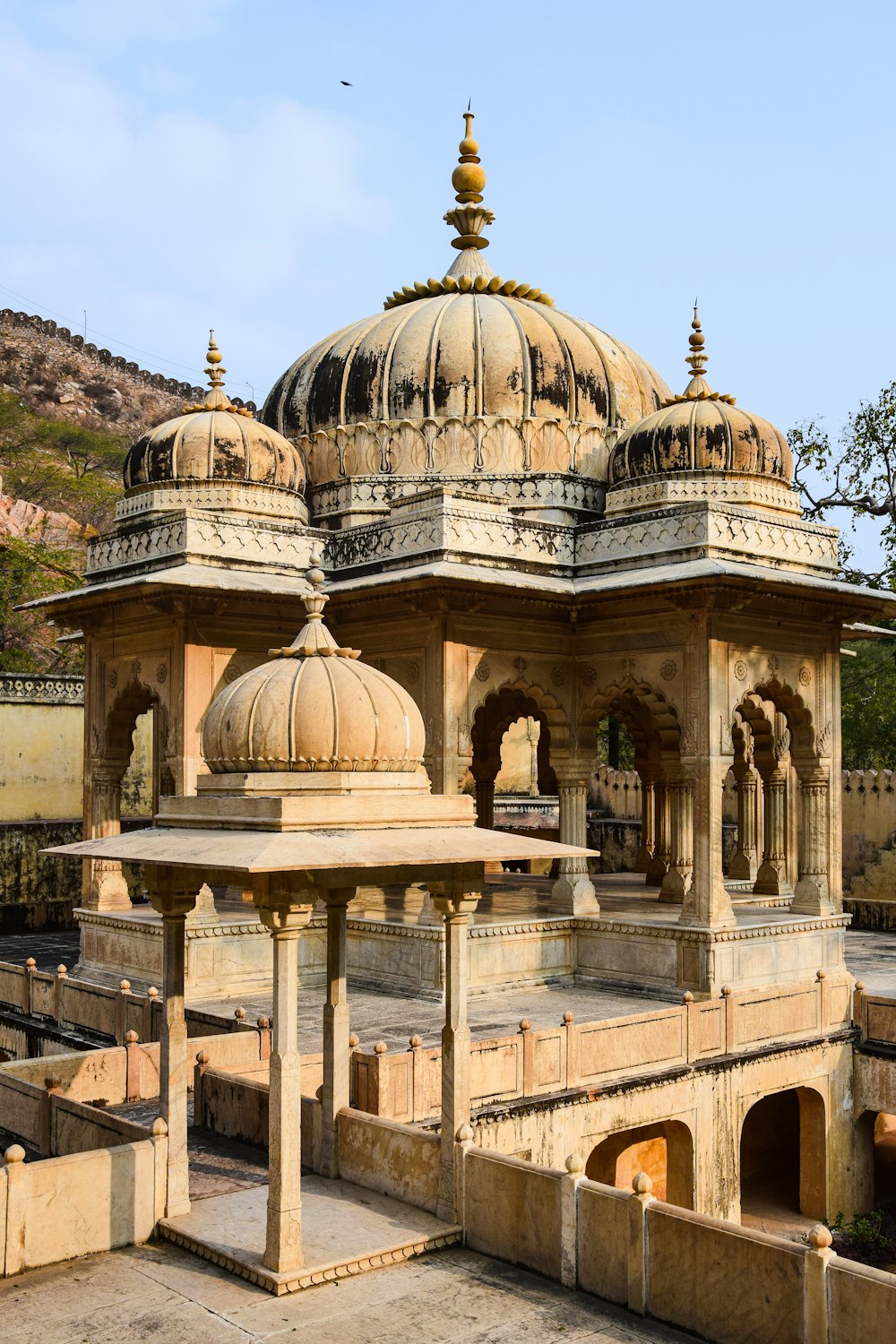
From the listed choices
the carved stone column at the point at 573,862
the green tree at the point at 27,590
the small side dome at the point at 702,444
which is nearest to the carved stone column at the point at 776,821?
the carved stone column at the point at 573,862

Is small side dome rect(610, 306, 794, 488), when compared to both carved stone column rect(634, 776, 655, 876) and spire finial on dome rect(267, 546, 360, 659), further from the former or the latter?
spire finial on dome rect(267, 546, 360, 659)

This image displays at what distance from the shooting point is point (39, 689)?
25.1 meters

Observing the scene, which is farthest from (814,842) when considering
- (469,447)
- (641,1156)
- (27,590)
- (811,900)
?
(27,590)

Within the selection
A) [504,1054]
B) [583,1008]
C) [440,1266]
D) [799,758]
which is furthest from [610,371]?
[440,1266]

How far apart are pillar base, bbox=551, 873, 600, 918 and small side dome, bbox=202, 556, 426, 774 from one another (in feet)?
23.4

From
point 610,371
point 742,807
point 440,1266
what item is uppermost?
point 610,371

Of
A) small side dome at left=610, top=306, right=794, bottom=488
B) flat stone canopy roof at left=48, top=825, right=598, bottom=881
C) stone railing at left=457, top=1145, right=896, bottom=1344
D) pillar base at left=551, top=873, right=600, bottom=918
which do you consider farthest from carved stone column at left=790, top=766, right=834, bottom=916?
stone railing at left=457, top=1145, right=896, bottom=1344

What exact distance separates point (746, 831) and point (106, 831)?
382 inches

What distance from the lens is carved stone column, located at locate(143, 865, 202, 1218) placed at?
279 inches

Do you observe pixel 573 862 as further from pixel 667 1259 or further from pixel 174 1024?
pixel 667 1259

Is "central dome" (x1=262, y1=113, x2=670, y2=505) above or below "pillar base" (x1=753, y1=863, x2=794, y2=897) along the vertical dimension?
above

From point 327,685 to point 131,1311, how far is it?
10.1 feet

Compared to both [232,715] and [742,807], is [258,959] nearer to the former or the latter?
[232,715]

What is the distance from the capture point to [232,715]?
22.8ft
